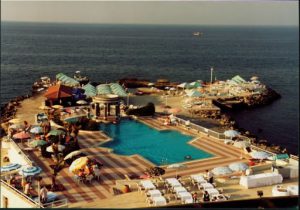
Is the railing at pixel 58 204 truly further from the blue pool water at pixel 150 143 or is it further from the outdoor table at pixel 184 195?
the blue pool water at pixel 150 143

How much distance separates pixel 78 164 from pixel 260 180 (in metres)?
11.7

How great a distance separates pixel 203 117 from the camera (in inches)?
2073

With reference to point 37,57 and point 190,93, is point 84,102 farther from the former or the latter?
point 37,57

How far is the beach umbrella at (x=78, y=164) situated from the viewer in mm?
29953

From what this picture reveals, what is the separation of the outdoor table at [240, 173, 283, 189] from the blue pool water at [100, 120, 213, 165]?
639 cm

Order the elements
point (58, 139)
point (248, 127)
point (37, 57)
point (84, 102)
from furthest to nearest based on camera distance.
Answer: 1. point (37, 57)
2. point (248, 127)
3. point (84, 102)
4. point (58, 139)

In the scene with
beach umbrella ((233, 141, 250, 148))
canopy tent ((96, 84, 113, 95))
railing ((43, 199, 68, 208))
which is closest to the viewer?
railing ((43, 199, 68, 208))

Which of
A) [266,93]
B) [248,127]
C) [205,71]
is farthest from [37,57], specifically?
[248,127]

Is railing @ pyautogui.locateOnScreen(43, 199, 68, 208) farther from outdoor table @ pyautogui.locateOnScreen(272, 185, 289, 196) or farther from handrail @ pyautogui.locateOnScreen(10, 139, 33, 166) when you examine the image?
outdoor table @ pyautogui.locateOnScreen(272, 185, 289, 196)

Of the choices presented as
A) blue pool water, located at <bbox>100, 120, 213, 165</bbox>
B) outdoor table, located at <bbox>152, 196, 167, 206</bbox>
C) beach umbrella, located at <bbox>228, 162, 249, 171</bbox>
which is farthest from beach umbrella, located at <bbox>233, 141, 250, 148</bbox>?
outdoor table, located at <bbox>152, 196, 167, 206</bbox>

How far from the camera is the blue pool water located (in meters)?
35.4

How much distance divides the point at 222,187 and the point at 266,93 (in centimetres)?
4840

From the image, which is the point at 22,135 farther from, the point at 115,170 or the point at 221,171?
the point at 221,171

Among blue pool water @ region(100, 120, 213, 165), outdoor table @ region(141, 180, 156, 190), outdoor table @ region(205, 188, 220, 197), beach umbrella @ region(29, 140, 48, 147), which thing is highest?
beach umbrella @ region(29, 140, 48, 147)
